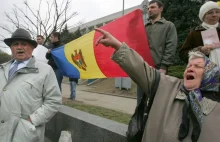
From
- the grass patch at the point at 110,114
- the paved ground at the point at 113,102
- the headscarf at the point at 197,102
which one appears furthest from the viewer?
the paved ground at the point at 113,102

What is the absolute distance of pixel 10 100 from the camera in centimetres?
261

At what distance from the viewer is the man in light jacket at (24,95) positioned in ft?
8.50

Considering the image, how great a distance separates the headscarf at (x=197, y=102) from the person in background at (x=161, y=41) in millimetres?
1262

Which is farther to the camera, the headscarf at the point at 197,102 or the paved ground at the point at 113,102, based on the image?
the paved ground at the point at 113,102

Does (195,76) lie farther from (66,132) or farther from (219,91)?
(66,132)

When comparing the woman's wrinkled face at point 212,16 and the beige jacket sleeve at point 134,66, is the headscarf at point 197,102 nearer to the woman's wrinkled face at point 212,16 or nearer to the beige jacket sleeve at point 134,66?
the beige jacket sleeve at point 134,66

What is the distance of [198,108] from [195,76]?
26cm

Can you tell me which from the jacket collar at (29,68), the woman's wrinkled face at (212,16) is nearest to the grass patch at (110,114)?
the jacket collar at (29,68)

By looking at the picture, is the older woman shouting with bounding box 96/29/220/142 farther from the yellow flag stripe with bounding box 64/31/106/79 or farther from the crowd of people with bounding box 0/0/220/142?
the yellow flag stripe with bounding box 64/31/106/79

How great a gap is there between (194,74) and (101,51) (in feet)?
6.21

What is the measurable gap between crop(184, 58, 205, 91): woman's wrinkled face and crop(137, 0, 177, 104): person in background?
1.21 metres

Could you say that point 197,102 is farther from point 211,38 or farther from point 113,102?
point 113,102

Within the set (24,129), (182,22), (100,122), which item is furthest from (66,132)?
(182,22)

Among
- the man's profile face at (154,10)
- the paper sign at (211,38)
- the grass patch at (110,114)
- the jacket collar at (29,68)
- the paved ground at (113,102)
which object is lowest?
the paved ground at (113,102)
